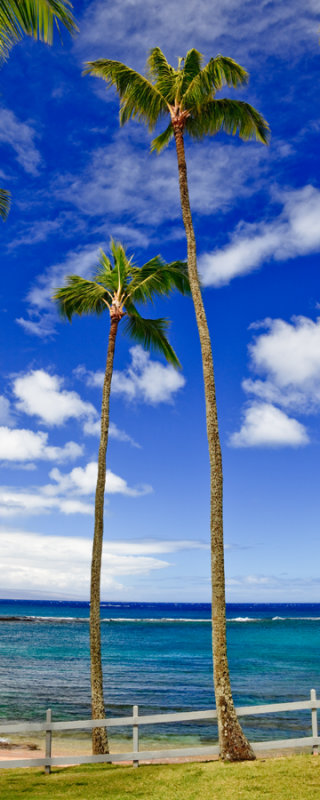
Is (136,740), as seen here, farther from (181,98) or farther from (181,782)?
(181,98)

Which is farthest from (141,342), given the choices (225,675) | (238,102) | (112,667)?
(112,667)

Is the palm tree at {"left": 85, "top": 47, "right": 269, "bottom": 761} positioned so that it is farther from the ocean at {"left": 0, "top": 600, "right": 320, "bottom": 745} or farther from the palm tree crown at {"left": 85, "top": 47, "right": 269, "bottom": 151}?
the ocean at {"left": 0, "top": 600, "right": 320, "bottom": 745}

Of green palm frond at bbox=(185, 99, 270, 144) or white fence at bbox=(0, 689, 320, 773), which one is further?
green palm frond at bbox=(185, 99, 270, 144)

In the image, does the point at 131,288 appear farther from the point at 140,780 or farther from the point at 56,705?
the point at 56,705

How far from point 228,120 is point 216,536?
31.7 ft

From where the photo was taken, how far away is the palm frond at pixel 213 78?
45.4 feet

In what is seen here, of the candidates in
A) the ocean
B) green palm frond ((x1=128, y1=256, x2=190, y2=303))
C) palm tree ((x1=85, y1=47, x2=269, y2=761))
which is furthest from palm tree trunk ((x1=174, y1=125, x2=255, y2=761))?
the ocean

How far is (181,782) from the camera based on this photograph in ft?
34.3

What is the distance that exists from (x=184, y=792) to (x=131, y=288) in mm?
11490

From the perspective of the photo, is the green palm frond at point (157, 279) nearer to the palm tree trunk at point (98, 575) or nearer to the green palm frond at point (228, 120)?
the palm tree trunk at point (98, 575)

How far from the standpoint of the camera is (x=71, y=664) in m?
49.1

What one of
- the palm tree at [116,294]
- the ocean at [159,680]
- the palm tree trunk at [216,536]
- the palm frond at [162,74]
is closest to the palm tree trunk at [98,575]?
the palm tree at [116,294]

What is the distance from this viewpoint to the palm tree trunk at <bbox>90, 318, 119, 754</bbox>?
13945 mm

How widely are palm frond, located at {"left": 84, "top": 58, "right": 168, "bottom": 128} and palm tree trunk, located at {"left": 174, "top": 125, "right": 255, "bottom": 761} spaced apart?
0.80 metres
